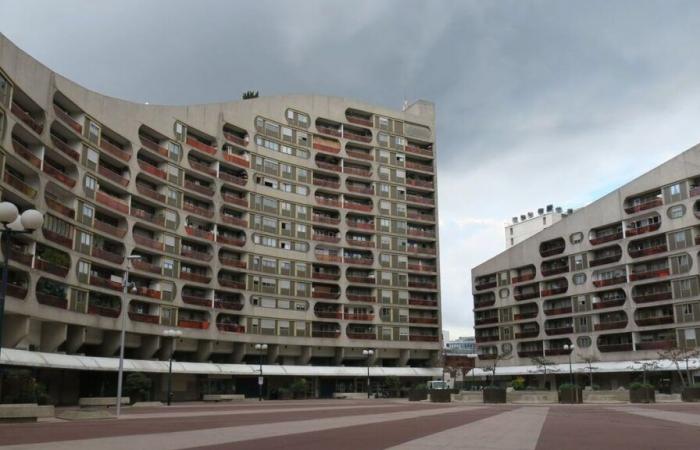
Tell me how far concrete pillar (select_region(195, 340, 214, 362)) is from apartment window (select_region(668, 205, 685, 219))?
193 feet

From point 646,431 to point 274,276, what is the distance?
7264cm

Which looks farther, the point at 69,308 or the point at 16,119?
the point at 69,308

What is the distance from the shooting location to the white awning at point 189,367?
165 ft

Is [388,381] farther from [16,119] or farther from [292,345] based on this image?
[16,119]

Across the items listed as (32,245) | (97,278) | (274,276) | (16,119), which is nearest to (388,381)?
(274,276)

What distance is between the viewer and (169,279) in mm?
77562

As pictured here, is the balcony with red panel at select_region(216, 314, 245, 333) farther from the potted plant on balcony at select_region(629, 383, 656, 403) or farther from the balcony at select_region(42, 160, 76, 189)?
the potted plant on balcony at select_region(629, 383, 656, 403)

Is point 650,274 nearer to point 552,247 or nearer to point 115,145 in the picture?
point 552,247

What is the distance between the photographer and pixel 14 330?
2052 inches

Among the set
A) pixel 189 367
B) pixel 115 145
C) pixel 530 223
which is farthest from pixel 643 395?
pixel 530 223

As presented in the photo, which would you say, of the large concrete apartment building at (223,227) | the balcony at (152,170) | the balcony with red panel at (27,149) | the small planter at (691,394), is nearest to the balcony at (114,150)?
the large concrete apartment building at (223,227)

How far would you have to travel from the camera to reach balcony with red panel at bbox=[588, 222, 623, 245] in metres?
92.6

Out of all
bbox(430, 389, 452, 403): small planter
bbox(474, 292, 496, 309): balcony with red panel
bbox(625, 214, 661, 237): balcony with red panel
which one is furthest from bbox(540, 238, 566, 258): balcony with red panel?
bbox(430, 389, 452, 403): small planter

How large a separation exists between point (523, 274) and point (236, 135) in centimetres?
4991
